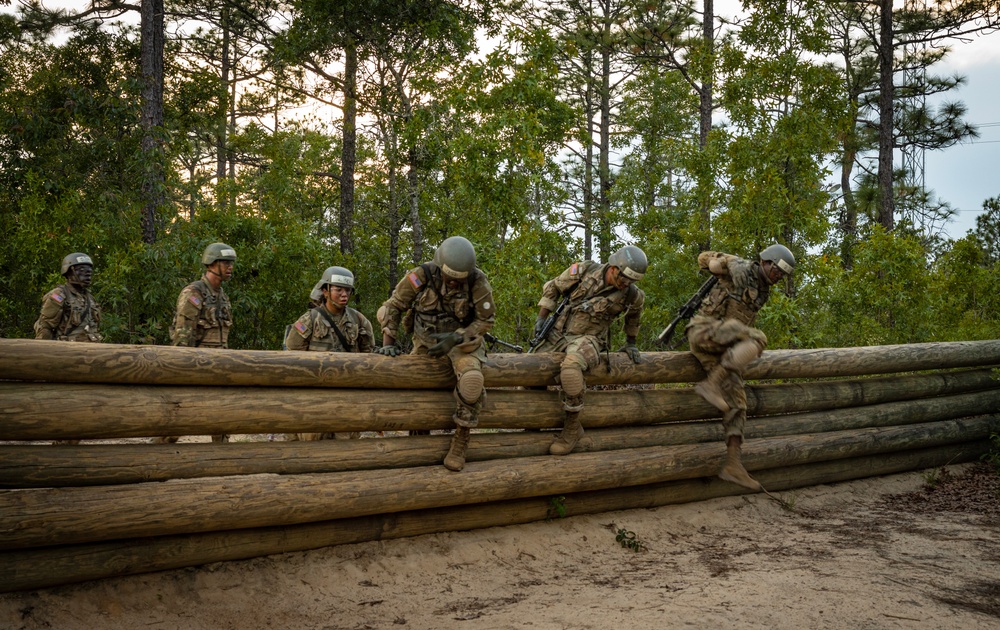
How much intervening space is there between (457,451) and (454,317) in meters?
1.16

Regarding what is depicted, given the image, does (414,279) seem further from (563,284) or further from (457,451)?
(563,284)

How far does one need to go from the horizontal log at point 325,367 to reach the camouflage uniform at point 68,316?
4.66 metres

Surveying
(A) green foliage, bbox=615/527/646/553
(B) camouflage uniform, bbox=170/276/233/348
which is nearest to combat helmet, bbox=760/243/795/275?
(A) green foliage, bbox=615/527/646/553

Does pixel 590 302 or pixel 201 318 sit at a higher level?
pixel 590 302

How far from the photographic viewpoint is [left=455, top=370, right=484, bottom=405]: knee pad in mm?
6414

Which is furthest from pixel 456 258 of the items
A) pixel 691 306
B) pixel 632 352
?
pixel 691 306

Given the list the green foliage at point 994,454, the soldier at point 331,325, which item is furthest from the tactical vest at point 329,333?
the green foliage at point 994,454

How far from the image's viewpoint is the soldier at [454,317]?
6.52m

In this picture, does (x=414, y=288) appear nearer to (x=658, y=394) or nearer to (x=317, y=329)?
(x=317, y=329)

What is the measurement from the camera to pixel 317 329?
816 cm

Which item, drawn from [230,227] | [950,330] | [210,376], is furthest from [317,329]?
[950,330]

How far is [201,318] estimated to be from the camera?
8.45 metres

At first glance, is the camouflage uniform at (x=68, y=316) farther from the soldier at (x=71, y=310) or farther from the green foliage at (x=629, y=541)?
the green foliage at (x=629, y=541)

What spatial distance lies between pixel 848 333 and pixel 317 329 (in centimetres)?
893
